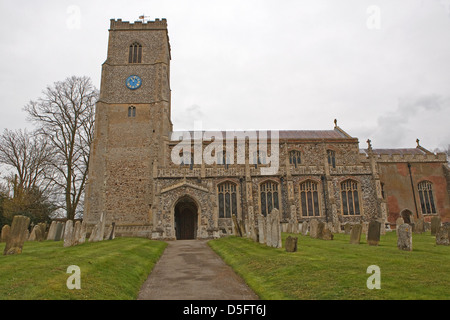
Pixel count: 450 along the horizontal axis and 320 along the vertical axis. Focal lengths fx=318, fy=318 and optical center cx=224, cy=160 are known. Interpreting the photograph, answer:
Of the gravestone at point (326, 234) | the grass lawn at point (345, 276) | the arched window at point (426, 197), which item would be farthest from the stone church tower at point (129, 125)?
the arched window at point (426, 197)

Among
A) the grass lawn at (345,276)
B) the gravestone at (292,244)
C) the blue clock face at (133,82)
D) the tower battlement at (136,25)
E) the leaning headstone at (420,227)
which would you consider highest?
the tower battlement at (136,25)

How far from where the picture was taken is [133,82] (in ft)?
98.4

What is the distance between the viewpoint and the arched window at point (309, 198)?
25.6 metres

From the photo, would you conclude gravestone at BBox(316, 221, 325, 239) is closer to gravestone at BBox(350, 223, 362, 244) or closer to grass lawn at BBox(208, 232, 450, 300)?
gravestone at BBox(350, 223, 362, 244)

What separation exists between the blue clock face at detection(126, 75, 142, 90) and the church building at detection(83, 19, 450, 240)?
0.09m

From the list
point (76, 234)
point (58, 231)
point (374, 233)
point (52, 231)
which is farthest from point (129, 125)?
point (374, 233)

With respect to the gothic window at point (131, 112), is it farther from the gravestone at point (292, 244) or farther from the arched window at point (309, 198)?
the gravestone at point (292, 244)

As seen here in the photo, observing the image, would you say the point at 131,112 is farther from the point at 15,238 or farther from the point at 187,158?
the point at 15,238

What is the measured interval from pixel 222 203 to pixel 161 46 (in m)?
17.0

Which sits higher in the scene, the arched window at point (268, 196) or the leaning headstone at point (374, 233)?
the arched window at point (268, 196)

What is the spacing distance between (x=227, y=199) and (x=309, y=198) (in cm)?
667

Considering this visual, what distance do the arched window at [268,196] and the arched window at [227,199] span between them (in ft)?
7.37
